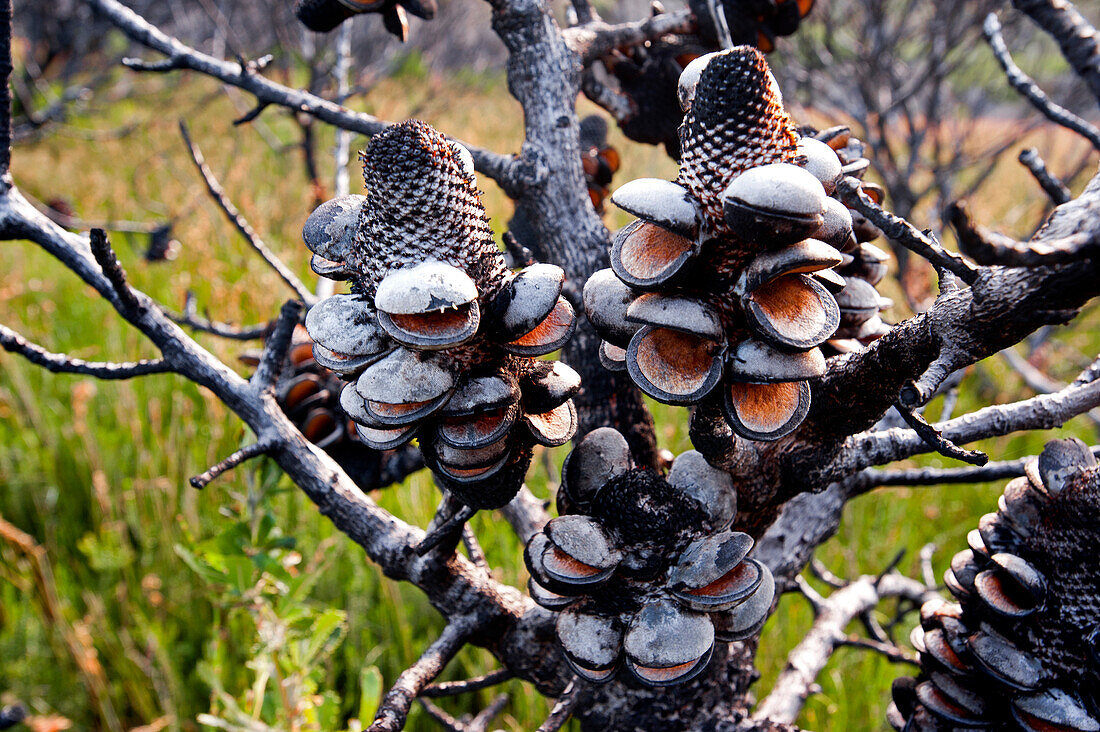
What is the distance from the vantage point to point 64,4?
6.27 m

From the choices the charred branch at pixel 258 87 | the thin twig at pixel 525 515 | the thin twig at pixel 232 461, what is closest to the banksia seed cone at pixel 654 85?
the charred branch at pixel 258 87

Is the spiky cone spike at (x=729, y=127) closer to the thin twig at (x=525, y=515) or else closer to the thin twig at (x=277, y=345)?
the thin twig at (x=277, y=345)

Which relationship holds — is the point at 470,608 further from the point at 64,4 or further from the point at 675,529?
the point at 64,4

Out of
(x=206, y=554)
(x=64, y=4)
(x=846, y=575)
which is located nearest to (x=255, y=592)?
Result: (x=206, y=554)

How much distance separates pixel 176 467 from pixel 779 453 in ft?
8.02

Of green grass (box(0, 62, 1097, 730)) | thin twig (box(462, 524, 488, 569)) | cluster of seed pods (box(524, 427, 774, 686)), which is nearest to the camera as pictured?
cluster of seed pods (box(524, 427, 774, 686))

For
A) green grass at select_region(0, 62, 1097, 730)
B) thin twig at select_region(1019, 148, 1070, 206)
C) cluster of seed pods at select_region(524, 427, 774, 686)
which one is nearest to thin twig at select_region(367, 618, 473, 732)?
cluster of seed pods at select_region(524, 427, 774, 686)

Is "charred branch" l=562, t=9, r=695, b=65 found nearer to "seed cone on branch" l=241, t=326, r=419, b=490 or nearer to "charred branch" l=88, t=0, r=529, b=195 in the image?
"charred branch" l=88, t=0, r=529, b=195

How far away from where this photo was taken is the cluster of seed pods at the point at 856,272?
0.83m

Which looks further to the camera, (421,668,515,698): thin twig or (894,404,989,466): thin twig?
(421,668,515,698): thin twig

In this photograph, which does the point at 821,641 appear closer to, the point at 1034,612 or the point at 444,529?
the point at 1034,612

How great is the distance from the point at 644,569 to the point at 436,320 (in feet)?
1.24

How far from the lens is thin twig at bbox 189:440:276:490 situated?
32.6 inches

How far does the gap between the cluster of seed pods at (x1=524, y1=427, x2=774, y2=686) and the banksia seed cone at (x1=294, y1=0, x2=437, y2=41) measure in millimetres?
735
